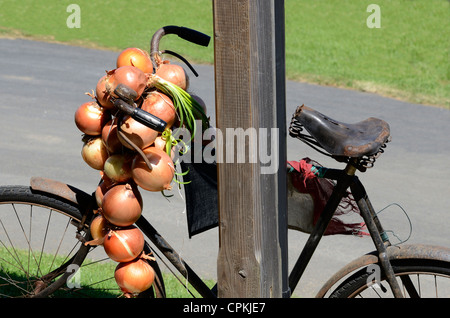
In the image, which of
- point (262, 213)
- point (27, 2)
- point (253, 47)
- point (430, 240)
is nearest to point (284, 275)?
point (262, 213)

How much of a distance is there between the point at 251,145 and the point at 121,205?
0.60 metres

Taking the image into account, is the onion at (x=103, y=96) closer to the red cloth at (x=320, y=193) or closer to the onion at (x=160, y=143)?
the onion at (x=160, y=143)

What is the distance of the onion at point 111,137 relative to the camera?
266 centimetres

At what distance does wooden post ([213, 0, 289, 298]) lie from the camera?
7.91 feet

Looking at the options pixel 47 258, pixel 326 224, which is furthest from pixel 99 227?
pixel 47 258

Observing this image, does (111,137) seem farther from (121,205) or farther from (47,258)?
(47,258)

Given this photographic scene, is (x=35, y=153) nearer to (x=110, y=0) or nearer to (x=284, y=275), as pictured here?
(x=284, y=275)

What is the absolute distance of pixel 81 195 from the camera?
2998mm

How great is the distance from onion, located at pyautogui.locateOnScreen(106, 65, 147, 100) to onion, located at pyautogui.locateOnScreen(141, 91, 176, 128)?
0.20ft

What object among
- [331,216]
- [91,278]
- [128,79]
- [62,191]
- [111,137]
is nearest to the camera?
[128,79]

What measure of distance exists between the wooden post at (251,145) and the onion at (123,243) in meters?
0.37

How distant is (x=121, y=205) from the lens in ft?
8.73

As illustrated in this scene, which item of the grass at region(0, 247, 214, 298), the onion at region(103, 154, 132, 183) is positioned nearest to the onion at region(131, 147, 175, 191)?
the onion at region(103, 154, 132, 183)

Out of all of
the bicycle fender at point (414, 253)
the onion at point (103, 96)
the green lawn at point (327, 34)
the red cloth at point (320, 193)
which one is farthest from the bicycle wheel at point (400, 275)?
Result: the green lawn at point (327, 34)
